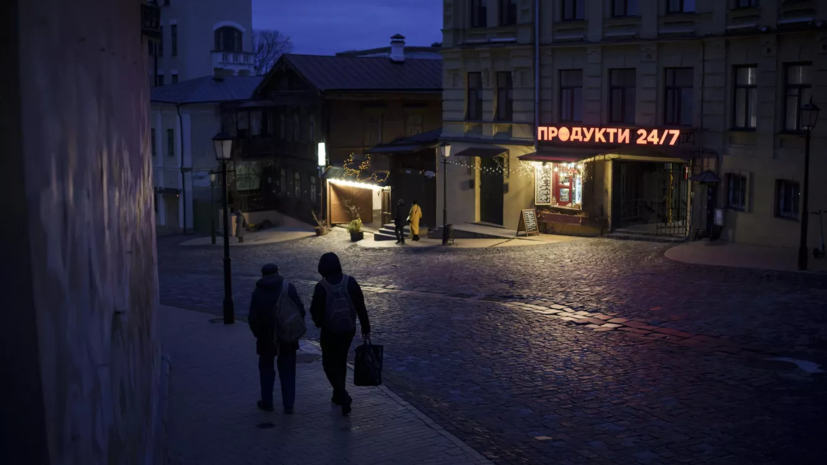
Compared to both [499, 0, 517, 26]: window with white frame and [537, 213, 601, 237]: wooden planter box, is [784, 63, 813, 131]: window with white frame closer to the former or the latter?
[537, 213, 601, 237]: wooden planter box

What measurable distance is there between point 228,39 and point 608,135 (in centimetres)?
4302

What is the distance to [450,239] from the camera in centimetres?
2981

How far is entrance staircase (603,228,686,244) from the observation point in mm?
26900

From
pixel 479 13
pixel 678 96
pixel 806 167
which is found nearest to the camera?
pixel 806 167

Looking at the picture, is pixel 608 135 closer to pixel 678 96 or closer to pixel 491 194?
pixel 678 96

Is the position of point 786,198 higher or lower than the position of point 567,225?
higher

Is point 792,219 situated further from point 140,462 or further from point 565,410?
point 140,462

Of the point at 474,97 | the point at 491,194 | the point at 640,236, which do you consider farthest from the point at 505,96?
the point at 640,236

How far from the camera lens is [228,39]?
213ft

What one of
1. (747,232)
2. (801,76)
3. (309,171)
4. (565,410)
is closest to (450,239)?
(747,232)

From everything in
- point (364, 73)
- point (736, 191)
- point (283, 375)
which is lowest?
point (283, 375)

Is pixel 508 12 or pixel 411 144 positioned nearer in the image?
pixel 508 12

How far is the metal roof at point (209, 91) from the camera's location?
46719mm

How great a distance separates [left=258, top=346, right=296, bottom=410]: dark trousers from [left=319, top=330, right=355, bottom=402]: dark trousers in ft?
1.26
